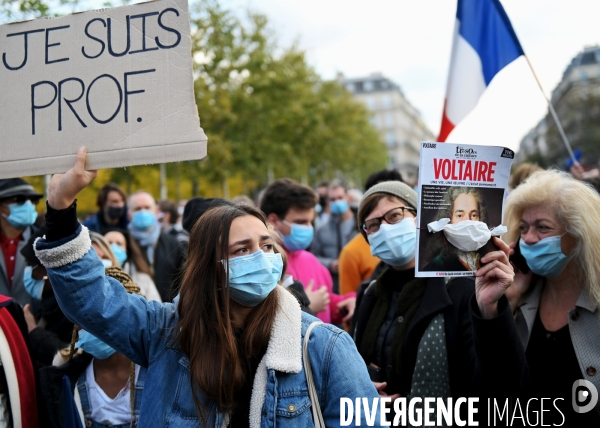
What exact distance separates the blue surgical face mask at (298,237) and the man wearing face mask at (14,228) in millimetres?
1999

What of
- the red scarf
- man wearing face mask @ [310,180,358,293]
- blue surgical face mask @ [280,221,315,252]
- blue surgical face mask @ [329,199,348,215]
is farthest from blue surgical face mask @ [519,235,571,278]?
blue surgical face mask @ [329,199,348,215]

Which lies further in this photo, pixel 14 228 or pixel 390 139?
pixel 390 139

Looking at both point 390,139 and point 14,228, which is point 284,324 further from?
point 390,139

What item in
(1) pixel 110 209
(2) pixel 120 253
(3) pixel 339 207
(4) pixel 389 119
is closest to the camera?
(2) pixel 120 253

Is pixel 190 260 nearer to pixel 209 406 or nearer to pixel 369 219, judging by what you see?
pixel 209 406

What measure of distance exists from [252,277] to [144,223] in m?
5.18

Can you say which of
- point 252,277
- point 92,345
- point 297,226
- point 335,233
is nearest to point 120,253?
point 297,226

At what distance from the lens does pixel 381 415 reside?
7.22ft

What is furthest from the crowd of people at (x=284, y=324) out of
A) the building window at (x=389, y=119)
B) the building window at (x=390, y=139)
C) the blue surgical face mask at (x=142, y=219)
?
the building window at (x=390, y=139)

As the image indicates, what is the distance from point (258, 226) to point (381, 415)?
839mm

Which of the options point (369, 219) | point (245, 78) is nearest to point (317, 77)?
point (245, 78)

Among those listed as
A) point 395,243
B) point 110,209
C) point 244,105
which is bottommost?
point 395,243

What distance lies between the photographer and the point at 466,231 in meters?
2.67

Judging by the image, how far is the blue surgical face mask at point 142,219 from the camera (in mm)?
7328
